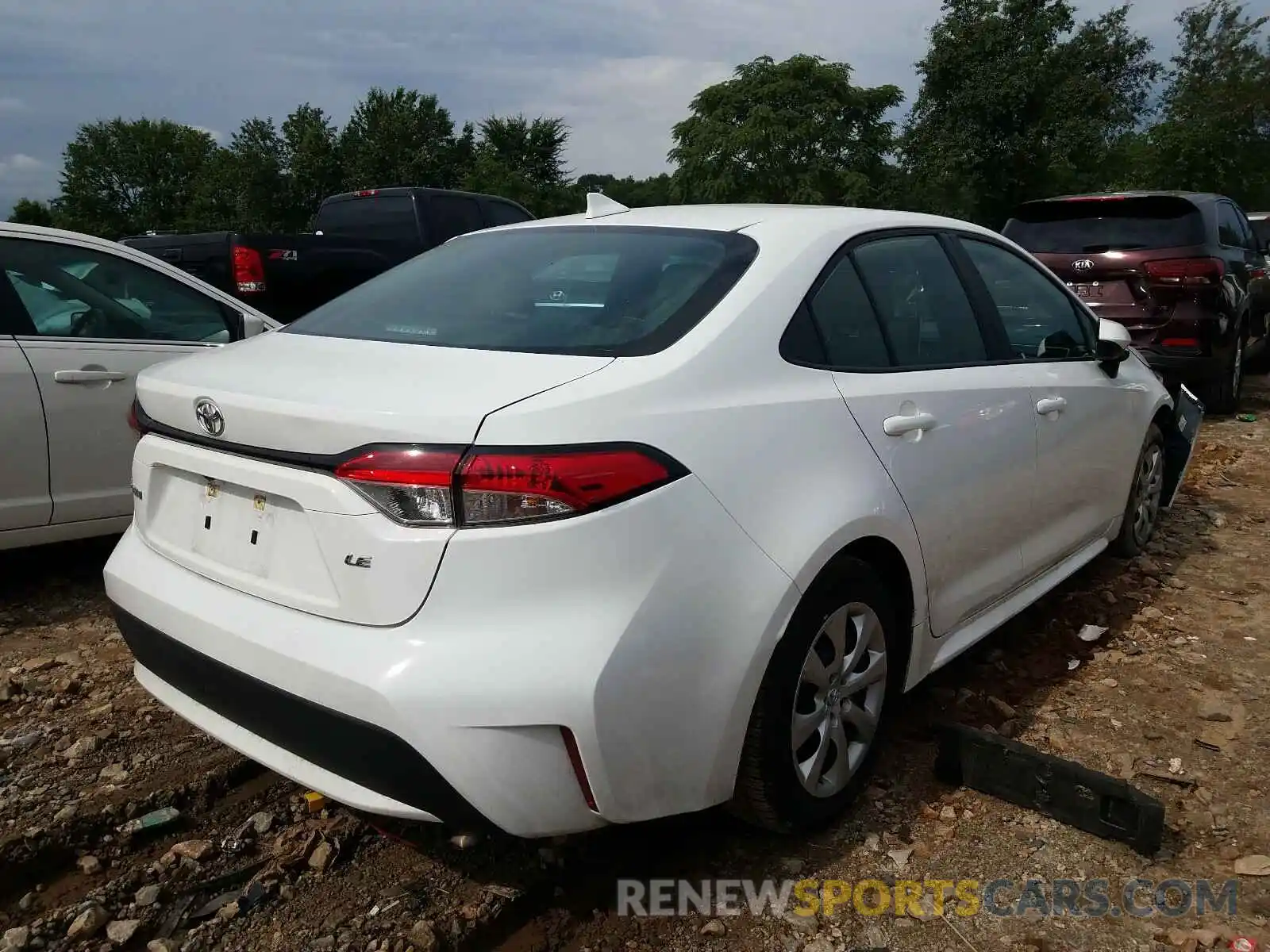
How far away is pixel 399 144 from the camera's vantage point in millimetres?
52000

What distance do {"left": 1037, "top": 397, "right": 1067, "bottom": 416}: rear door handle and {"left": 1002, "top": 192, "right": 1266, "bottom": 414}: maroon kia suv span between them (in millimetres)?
4013

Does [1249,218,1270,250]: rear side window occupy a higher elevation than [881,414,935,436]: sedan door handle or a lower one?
higher

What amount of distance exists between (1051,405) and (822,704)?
1543mm

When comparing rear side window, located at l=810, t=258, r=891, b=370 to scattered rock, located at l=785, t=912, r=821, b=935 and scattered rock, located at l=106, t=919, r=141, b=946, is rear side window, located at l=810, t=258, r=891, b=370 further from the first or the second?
scattered rock, located at l=106, t=919, r=141, b=946

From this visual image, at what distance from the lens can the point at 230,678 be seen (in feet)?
6.84

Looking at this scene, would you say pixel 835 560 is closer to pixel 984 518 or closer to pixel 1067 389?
pixel 984 518

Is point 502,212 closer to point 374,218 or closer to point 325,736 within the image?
point 374,218

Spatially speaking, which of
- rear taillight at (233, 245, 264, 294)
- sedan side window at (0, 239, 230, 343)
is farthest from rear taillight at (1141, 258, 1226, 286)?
rear taillight at (233, 245, 264, 294)

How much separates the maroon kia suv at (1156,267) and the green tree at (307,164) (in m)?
50.5

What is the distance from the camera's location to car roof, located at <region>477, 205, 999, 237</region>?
2.71 metres

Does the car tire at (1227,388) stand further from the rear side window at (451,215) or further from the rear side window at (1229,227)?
the rear side window at (451,215)

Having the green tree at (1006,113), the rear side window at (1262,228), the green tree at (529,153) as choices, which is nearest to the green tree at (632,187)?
the green tree at (529,153)

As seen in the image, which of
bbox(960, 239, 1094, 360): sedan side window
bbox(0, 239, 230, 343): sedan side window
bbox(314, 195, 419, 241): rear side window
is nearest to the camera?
bbox(960, 239, 1094, 360): sedan side window

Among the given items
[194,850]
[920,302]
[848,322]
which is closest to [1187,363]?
[920,302]
